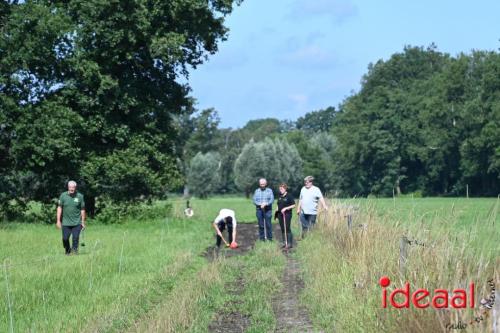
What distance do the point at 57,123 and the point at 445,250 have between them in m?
21.1

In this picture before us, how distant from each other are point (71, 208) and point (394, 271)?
998 centimetres

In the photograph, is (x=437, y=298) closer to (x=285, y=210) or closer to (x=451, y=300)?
(x=451, y=300)

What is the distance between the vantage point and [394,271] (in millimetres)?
8578

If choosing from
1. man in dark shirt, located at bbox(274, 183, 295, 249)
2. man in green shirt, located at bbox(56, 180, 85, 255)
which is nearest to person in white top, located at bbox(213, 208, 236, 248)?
man in dark shirt, located at bbox(274, 183, 295, 249)

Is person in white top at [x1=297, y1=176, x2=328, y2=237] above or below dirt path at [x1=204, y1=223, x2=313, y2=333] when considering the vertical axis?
above

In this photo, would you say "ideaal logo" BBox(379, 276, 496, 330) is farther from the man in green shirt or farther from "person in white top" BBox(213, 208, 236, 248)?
"person in white top" BBox(213, 208, 236, 248)

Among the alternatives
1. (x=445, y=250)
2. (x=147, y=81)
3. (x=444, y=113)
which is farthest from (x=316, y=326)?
(x=444, y=113)

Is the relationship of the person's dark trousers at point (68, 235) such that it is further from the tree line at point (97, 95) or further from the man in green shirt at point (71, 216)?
the tree line at point (97, 95)

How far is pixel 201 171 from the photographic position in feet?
354

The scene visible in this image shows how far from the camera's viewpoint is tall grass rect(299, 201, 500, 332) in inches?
251

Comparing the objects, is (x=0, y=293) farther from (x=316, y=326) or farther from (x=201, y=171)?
(x=201, y=171)

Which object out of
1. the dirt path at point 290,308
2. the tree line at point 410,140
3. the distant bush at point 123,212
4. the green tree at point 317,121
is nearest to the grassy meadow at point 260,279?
the dirt path at point 290,308

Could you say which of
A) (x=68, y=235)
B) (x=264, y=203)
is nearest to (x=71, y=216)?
(x=68, y=235)

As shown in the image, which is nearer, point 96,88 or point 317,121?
point 96,88
